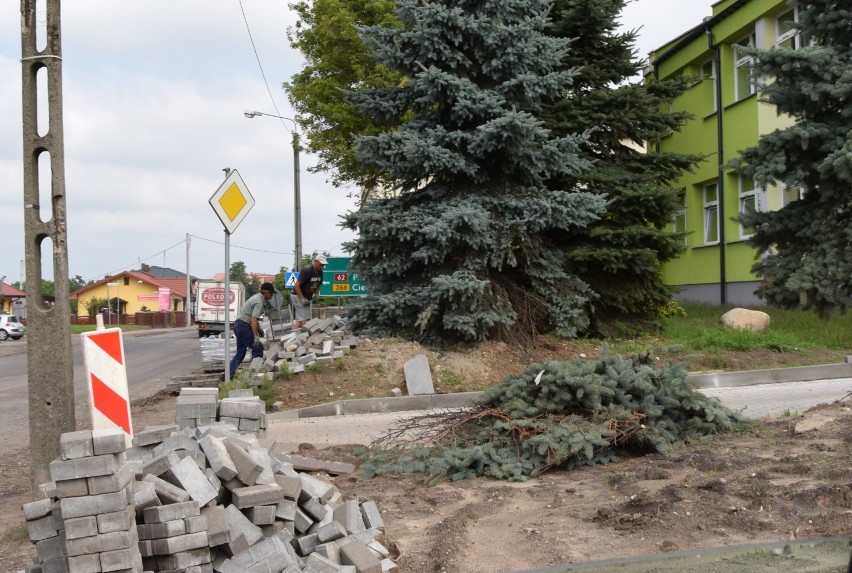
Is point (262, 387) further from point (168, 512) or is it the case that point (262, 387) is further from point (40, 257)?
point (168, 512)

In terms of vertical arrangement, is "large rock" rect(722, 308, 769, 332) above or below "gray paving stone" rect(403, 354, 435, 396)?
above

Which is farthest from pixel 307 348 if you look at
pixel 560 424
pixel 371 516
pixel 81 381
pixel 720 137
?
pixel 720 137

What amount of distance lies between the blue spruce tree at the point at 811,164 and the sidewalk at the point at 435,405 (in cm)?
189

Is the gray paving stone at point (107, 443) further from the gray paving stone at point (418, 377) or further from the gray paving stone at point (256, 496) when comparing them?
the gray paving stone at point (418, 377)

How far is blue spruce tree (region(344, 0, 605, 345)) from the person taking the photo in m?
14.9

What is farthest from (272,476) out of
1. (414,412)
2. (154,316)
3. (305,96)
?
(154,316)

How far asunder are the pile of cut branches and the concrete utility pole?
263 centimetres

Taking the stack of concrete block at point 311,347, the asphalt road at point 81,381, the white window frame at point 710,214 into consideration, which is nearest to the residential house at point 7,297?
the asphalt road at point 81,381

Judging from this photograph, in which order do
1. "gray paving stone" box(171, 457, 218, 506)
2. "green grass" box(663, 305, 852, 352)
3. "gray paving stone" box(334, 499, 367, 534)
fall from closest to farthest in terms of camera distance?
"gray paving stone" box(171, 457, 218, 506) < "gray paving stone" box(334, 499, 367, 534) < "green grass" box(663, 305, 852, 352)

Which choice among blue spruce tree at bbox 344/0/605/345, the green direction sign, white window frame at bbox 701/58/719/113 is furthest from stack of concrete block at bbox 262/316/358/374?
white window frame at bbox 701/58/719/113

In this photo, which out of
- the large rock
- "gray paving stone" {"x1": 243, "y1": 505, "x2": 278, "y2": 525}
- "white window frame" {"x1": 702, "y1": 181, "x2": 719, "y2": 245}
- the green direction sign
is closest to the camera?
"gray paving stone" {"x1": 243, "y1": 505, "x2": 278, "y2": 525}

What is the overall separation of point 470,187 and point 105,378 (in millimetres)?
10298

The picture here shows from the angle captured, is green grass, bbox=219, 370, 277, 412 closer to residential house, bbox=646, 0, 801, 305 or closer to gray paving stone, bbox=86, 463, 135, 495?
gray paving stone, bbox=86, 463, 135, 495

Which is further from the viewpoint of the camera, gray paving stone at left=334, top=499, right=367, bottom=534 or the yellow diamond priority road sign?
the yellow diamond priority road sign
